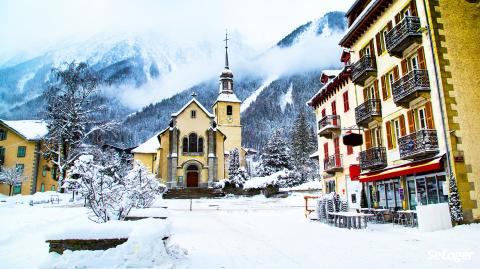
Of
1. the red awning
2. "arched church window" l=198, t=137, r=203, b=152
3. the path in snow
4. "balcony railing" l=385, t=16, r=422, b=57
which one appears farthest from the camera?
"arched church window" l=198, t=137, r=203, b=152

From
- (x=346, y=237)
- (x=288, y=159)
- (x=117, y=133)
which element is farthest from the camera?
(x=288, y=159)

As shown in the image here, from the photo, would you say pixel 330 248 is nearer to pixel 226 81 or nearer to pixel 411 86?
pixel 411 86

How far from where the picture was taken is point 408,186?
18.3 m

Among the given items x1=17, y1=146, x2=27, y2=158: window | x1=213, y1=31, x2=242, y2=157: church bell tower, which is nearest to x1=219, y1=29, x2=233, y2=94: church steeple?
x1=213, y1=31, x2=242, y2=157: church bell tower

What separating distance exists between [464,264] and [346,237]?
5.03 metres

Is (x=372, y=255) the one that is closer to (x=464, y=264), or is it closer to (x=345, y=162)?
(x=464, y=264)

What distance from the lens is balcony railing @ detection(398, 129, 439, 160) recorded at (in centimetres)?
1578

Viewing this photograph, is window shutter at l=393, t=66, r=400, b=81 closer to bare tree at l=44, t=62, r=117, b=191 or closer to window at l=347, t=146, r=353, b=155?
window at l=347, t=146, r=353, b=155

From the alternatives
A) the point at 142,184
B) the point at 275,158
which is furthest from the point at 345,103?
the point at 275,158

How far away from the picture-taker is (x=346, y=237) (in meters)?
12.8

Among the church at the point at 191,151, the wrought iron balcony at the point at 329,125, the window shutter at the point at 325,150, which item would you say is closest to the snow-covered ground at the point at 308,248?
the wrought iron balcony at the point at 329,125

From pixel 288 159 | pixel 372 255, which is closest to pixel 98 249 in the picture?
pixel 372 255

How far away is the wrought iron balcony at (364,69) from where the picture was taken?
21191 millimetres

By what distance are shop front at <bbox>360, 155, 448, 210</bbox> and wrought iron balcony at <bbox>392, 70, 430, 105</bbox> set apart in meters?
3.15
